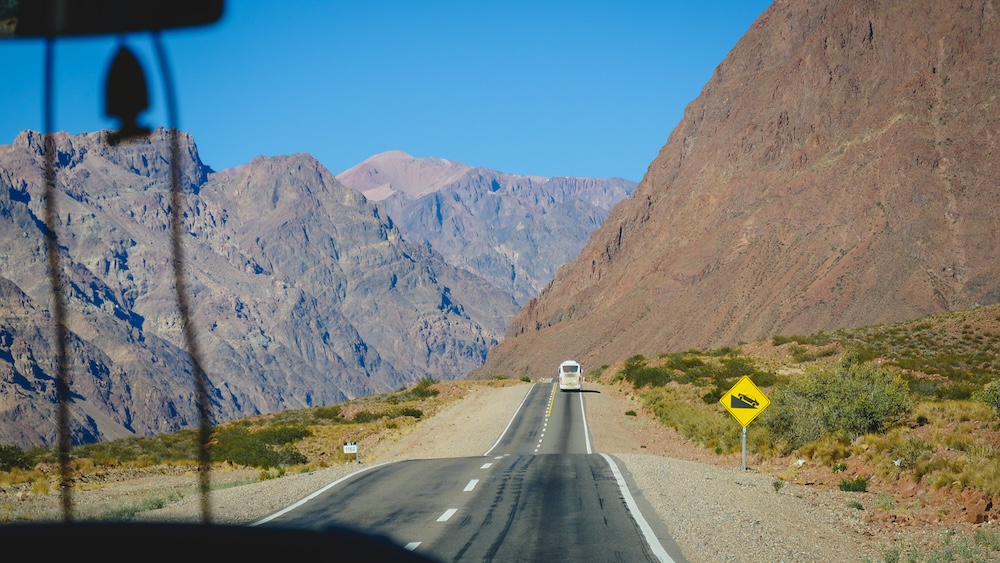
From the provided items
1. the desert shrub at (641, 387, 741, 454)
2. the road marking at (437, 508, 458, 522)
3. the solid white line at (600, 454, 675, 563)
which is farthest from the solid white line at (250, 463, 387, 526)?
the desert shrub at (641, 387, 741, 454)

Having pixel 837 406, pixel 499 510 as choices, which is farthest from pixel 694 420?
pixel 499 510

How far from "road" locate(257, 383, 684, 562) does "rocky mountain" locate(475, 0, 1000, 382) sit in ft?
316

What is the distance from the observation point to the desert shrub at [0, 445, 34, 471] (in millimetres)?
33438

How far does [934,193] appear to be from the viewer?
405 ft

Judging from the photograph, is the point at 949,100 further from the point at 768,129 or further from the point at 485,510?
the point at 485,510

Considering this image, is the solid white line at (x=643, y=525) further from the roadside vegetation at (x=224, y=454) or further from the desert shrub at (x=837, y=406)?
the roadside vegetation at (x=224, y=454)

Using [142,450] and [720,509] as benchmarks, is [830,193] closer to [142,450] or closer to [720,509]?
[142,450]

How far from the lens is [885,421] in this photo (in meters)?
24.7

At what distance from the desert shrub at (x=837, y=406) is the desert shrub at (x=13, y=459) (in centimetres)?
2614

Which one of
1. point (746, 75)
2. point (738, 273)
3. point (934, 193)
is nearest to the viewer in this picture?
point (934, 193)

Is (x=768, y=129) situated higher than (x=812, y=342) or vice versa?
(x=768, y=129)

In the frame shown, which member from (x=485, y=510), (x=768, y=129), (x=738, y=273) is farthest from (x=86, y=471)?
(x=768, y=129)

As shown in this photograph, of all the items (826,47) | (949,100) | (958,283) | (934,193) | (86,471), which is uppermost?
(826,47)

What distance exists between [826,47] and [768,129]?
16531mm
